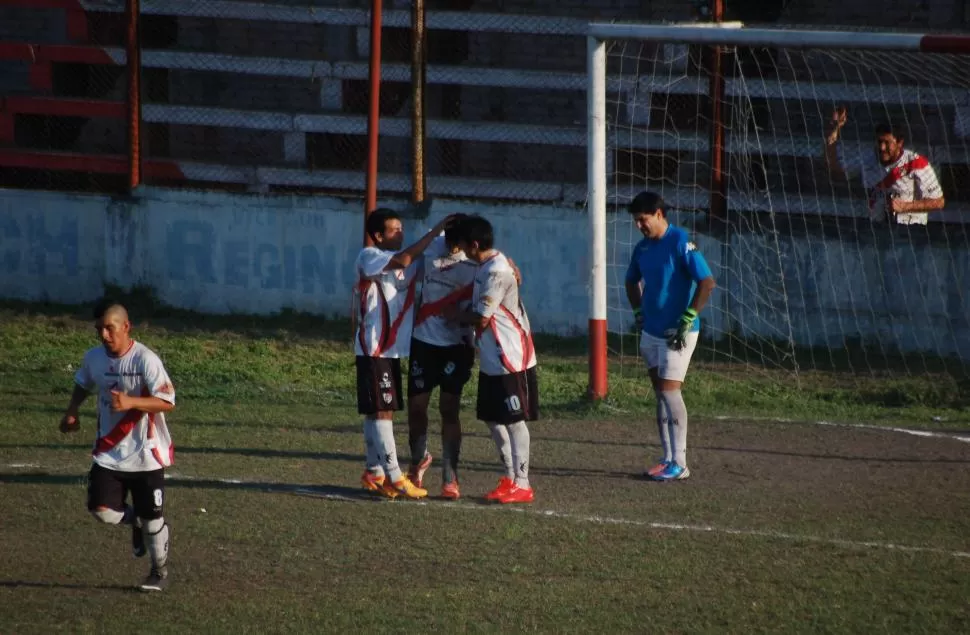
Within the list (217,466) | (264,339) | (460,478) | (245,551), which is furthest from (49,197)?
(245,551)

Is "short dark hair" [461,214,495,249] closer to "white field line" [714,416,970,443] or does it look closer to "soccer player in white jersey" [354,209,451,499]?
"soccer player in white jersey" [354,209,451,499]

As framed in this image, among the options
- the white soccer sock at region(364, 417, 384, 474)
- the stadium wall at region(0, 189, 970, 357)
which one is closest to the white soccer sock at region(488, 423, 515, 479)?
the white soccer sock at region(364, 417, 384, 474)

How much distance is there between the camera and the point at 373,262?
927 cm

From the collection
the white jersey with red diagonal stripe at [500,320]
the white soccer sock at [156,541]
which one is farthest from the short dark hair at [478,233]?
the white soccer sock at [156,541]

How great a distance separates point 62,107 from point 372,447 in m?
10.1

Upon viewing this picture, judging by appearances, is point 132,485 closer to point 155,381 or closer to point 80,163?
point 155,381

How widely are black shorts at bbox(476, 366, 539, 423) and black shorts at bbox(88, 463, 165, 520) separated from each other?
7.67ft

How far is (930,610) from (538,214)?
9.13m

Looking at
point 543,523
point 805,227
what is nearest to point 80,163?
point 805,227

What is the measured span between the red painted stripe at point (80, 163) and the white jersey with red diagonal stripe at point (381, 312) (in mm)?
8676

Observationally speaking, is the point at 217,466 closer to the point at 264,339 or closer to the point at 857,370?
the point at 264,339

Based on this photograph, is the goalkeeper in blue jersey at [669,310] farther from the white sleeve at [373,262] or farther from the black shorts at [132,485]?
the black shorts at [132,485]

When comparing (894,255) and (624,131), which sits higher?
(624,131)

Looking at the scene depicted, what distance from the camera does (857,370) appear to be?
1427cm
